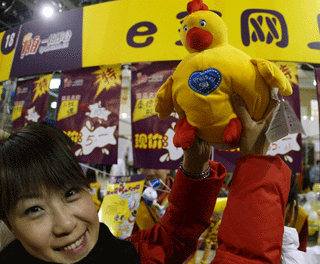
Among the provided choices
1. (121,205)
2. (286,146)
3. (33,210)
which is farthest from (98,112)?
(33,210)

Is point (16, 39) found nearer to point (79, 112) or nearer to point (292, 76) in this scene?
point (79, 112)

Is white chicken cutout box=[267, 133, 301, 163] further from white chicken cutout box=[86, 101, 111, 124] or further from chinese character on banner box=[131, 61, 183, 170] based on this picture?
white chicken cutout box=[86, 101, 111, 124]

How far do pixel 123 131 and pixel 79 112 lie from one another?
3056 millimetres

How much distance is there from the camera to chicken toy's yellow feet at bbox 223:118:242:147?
0.57 metres

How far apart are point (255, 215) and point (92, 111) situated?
214 cm

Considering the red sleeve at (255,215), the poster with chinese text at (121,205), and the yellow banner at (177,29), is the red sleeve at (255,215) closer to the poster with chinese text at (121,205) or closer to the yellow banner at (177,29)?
the poster with chinese text at (121,205)

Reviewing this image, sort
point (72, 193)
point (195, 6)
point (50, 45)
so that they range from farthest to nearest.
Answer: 1. point (50, 45)
2. point (195, 6)
3. point (72, 193)

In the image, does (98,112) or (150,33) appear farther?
(98,112)

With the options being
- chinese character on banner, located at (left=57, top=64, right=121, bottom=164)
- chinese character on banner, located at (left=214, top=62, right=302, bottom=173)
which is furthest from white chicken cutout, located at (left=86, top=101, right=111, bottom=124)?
chinese character on banner, located at (left=214, top=62, right=302, bottom=173)

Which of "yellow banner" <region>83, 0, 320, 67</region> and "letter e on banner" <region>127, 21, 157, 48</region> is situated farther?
"letter e on banner" <region>127, 21, 157, 48</region>

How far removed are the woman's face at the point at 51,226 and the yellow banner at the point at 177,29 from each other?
68.7 inches

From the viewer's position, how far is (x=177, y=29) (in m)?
2.05

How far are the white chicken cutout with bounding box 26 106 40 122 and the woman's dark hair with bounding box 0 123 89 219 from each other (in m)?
2.32

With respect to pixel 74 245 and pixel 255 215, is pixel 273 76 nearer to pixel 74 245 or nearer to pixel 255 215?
pixel 255 215
